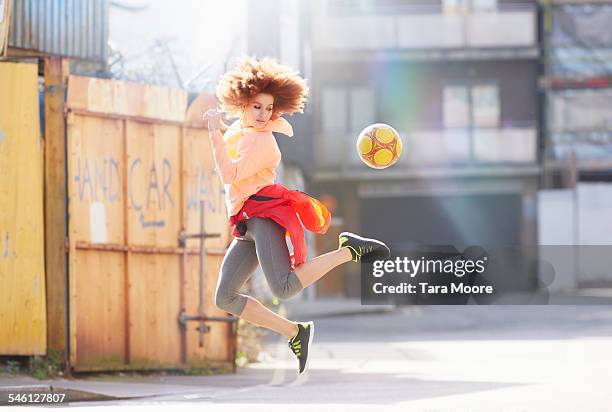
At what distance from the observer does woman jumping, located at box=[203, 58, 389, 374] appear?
8195mm

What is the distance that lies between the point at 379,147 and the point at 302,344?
1453 mm

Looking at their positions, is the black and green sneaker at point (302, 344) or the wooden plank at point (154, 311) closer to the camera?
the black and green sneaker at point (302, 344)

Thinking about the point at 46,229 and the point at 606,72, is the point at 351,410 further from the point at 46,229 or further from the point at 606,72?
the point at 606,72

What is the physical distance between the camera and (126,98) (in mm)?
13625

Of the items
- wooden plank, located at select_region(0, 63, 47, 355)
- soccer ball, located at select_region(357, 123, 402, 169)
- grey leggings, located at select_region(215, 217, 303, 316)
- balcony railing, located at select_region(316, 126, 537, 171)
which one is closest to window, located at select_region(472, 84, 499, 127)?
balcony railing, located at select_region(316, 126, 537, 171)

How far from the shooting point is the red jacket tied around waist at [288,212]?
8.22 meters

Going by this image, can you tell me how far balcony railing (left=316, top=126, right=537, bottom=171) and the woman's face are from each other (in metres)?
31.8

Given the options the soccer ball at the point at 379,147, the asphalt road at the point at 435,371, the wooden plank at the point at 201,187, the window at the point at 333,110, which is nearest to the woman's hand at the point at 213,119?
the soccer ball at the point at 379,147

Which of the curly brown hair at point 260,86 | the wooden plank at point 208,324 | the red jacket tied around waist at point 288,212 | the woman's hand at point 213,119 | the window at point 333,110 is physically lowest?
the wooden plank at point 208,324

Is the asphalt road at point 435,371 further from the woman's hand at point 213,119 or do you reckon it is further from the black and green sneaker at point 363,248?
the woman's hand at point 213,119

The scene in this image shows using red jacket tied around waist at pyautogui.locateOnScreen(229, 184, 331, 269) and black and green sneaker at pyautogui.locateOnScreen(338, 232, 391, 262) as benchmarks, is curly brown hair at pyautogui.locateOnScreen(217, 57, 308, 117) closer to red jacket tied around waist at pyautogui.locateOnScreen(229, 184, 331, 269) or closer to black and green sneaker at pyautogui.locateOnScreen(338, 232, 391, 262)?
red jacket tied around waist at pyautogui.locateOnScreen(229, 184, 331, 269)

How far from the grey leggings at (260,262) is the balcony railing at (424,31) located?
32.5m

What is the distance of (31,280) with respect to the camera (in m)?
12.9

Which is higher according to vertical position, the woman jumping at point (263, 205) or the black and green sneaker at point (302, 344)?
the woman jumping at point (263, 205)
